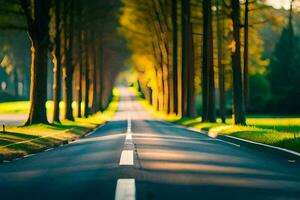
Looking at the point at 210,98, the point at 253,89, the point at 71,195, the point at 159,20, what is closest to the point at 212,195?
the point at 71,195

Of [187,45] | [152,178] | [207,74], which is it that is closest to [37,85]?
[207,74]

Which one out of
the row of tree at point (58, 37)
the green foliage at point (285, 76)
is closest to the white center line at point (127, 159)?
the row of tree at point (58, 37)

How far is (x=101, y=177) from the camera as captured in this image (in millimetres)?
11727

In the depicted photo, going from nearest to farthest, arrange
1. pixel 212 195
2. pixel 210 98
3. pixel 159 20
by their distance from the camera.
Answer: pixel 212 195 → pixel 210 98 → pixel 159 20

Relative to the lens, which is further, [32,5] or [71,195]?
[32,5]

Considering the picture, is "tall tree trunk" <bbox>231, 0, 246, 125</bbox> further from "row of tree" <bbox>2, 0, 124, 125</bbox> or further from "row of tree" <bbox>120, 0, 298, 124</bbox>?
"row of tree" <bbox>2, 0, 124, 125</bbox>

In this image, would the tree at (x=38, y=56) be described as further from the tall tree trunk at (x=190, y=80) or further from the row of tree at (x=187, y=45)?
the tall tree trunk at (x=190, y=80)

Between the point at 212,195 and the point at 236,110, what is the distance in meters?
27.4

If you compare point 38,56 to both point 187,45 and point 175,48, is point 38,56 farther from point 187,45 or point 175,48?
point 175,48

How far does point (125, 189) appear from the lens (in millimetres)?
9680

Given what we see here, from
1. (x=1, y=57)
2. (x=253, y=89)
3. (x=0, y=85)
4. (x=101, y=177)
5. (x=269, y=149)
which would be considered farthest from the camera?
(x=0, y=85)

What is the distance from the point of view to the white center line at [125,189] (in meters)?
8.84

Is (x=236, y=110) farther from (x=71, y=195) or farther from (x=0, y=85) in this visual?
(x=0, y=85)

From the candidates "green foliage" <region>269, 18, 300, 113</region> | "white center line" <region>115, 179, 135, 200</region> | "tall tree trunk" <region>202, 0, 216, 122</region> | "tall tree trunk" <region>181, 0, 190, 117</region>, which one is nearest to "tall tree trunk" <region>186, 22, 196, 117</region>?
"tall tree trunk" <region>181, 0, 190, 117</region>
